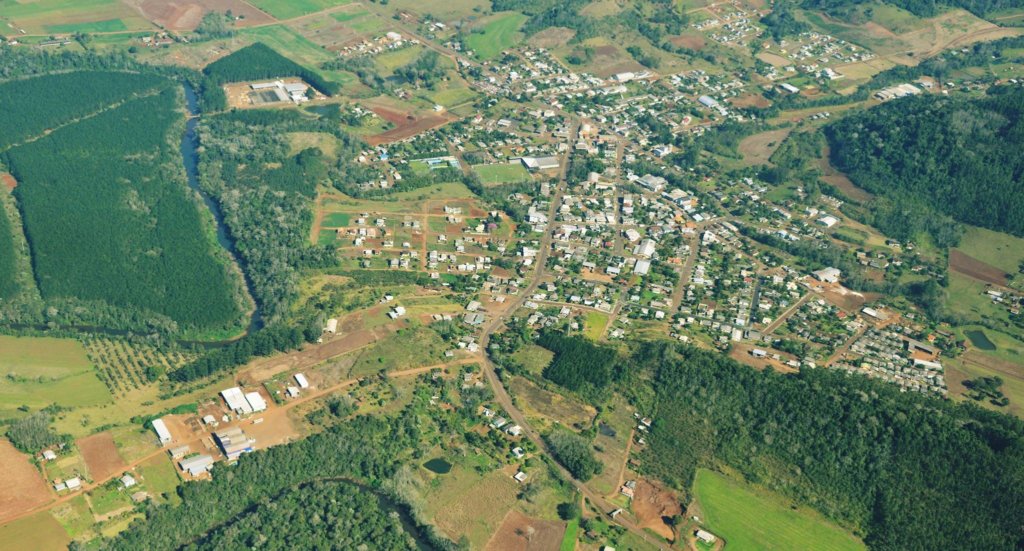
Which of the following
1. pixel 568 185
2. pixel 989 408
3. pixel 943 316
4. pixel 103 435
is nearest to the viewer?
pixel 103 435

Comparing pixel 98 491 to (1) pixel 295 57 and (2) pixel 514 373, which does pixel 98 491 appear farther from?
(1) pixel 295 57

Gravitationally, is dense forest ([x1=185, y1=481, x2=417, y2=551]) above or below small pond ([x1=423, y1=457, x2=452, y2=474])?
above

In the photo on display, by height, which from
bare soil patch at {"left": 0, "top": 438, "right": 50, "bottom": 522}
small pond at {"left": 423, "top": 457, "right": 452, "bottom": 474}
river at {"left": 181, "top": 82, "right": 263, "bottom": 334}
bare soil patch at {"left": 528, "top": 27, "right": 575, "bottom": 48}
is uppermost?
bare soil patch at {"left": 0, "top": 438, "right": 50, "bottom": 522}

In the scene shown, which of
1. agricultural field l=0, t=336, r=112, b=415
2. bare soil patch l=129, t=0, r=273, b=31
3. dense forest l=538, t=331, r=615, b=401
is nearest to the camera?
agricultural field l=0, t=336, r=112, b=415

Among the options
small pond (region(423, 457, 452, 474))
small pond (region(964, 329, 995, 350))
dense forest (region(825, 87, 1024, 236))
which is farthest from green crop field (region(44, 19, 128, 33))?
small pond (region(964, 329, 995, 350))

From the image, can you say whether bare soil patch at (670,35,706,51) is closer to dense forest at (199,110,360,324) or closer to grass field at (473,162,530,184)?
grass field at (473,162,530,184)

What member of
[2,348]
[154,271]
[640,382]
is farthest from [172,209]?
[640,382]

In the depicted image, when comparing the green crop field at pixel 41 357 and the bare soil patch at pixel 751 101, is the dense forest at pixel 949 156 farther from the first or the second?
the green crop field at pixel 41 357
